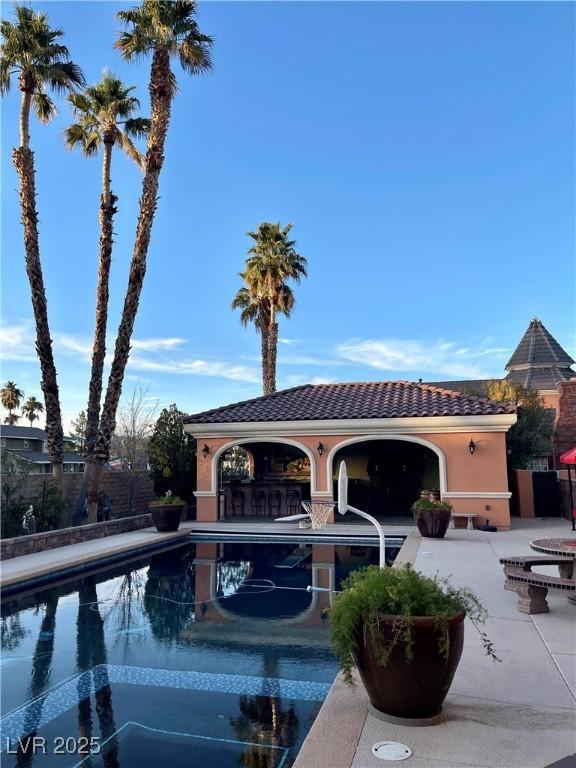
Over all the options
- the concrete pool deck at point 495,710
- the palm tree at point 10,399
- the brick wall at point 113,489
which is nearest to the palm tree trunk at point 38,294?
the brick wall at point 113,489

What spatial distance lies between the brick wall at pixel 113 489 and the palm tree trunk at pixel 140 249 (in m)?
0.99

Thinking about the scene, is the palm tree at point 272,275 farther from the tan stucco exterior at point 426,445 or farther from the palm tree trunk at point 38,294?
the palm tree trunk at point 38,294

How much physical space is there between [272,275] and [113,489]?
14.7 meters

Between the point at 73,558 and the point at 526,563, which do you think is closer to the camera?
the point at 526,563

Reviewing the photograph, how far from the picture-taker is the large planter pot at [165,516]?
16.4 metres

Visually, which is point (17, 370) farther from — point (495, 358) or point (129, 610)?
point (495, 358)

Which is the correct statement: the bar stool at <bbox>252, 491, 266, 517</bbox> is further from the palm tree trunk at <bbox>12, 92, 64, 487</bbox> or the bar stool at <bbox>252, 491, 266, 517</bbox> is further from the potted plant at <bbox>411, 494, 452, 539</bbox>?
the potted plant at <bbox>411, 494, 452, 539</bbox>

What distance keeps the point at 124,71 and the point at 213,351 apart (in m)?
19.5

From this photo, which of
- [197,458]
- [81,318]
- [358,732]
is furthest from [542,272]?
[358,732]

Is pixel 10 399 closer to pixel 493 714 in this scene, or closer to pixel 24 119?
pixel 24 119

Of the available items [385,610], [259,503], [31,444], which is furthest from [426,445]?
[31,444]

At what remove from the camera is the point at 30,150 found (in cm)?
1628

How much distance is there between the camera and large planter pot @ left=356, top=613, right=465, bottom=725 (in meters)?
3.80

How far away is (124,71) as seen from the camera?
1870 centimetres
